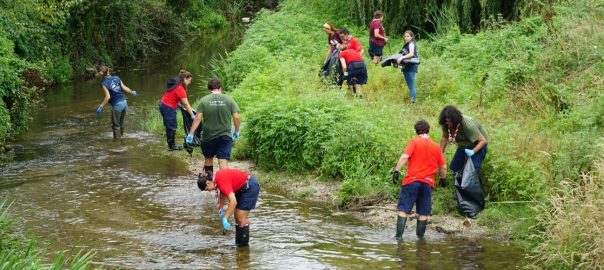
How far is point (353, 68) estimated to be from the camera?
1719 centimetres

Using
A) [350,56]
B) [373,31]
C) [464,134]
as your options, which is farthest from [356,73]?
[464,134]

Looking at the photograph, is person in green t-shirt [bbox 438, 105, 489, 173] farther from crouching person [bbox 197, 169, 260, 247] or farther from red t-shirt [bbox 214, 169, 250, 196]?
red t-shirt [bbox 214, 169, 250, 196]

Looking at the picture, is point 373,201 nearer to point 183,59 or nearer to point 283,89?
point 283,89

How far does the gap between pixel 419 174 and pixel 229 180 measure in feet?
8.07

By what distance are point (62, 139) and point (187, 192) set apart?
19.6 ft

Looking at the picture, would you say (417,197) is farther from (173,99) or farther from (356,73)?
(356,73)

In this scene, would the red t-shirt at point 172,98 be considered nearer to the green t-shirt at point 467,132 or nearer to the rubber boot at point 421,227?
the green t-shirt at point 467,132

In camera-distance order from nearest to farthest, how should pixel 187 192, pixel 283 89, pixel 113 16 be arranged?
1. pixel 187 192
2. pixel 283 89
3. pixel 113 16

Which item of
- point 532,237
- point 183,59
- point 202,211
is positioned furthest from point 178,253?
point 183,59

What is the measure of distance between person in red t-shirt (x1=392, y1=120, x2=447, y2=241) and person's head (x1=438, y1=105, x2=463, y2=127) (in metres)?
0.47

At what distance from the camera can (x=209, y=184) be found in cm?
1005

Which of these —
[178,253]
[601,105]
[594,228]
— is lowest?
[178,253]

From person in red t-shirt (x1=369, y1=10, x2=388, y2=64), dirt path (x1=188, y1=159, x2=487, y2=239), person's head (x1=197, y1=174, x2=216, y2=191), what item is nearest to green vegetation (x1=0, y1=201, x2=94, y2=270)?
person's head (x1=197, y1=174, x2=216, y2=191)

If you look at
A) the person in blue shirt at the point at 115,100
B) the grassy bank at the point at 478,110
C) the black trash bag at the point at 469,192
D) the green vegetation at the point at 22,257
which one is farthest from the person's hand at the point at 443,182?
the person in blue shirt at the point at 115,100
